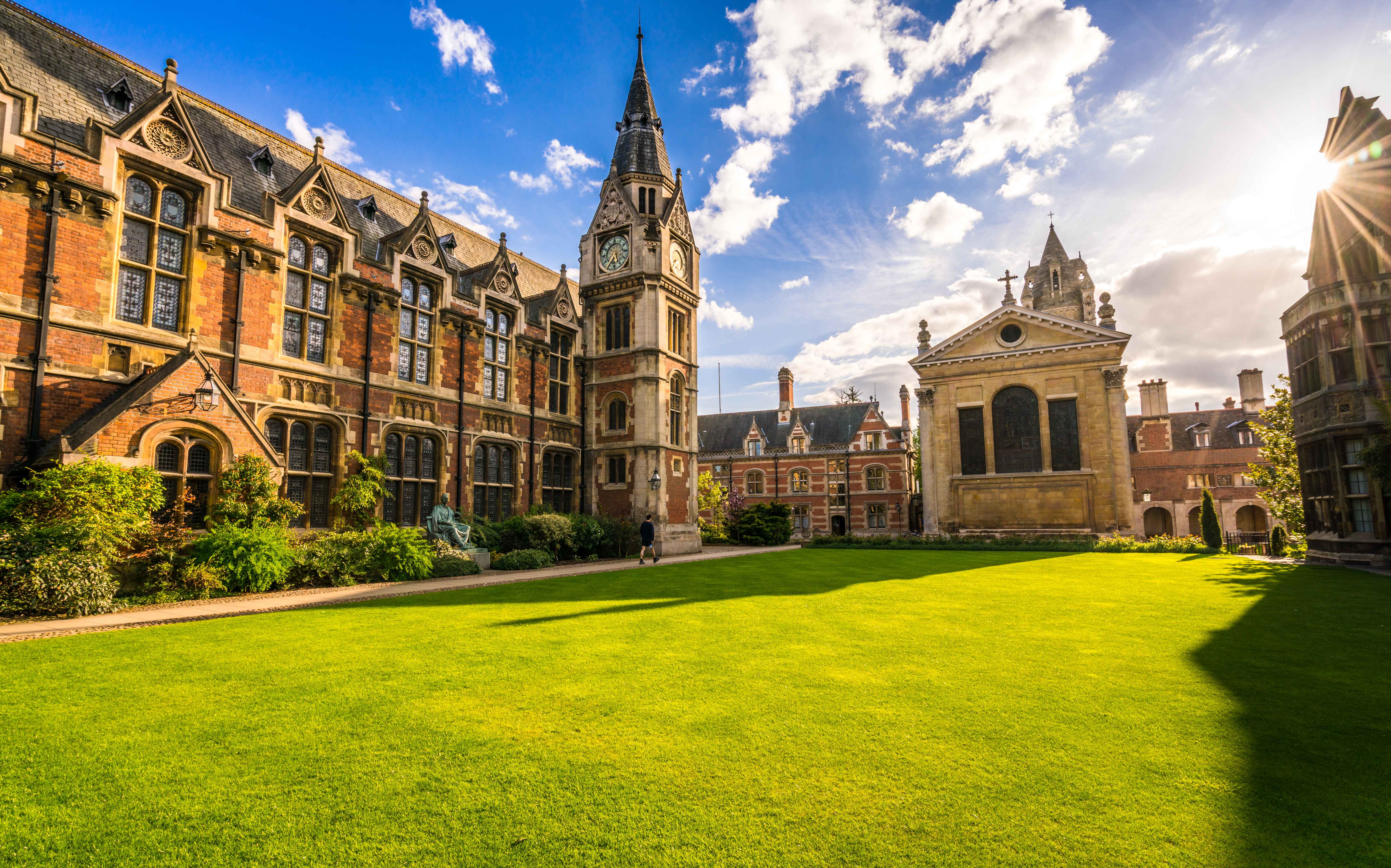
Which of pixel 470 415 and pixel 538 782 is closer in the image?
pixel 538 782

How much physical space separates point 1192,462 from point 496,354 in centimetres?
5190

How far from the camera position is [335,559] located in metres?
14.6

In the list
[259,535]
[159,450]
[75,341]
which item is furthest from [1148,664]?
[75,341]

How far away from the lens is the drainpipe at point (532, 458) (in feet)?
79.2

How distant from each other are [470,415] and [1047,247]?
46862 mm

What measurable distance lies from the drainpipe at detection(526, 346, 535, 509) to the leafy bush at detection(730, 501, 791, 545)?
16292 mm

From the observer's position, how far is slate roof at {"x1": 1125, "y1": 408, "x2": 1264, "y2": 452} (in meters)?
48.1

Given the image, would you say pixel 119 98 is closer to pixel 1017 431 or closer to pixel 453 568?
pixel 453 568

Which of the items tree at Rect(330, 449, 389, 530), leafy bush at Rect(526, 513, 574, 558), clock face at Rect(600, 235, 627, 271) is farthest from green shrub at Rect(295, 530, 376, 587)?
clock face at Rect(600, 235, 627, 271)

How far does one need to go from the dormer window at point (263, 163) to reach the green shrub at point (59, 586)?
12.2 m

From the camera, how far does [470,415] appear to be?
21891mm

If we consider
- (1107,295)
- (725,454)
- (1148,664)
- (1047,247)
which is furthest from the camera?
(725,454)

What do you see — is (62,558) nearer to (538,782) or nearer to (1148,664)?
(538,782)

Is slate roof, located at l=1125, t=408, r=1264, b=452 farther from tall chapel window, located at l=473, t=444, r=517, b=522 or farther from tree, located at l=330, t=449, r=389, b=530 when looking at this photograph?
tree, located at l=330, t=449, r=389, b=530
